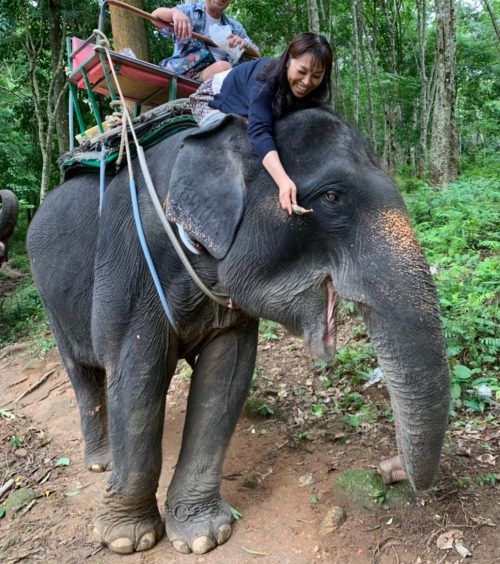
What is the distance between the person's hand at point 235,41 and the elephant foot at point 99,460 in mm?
2830

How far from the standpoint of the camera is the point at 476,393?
3.56m

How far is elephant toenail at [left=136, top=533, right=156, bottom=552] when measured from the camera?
279 centimetres

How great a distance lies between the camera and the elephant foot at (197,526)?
109 inches

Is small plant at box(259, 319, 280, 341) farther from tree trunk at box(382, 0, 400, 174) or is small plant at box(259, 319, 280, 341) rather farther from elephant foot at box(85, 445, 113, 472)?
tree trunk at box(382, 0, 400, 174)

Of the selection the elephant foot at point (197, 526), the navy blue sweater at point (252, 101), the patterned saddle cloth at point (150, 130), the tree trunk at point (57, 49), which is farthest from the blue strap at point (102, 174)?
the tree trunk at point (57, 49)

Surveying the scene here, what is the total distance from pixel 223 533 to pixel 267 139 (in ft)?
6.79

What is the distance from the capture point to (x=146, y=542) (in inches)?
110

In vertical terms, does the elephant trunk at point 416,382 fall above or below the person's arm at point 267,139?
below

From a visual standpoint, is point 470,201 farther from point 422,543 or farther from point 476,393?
point 422,543

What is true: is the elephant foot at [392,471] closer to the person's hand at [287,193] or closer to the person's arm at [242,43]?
the person's hand at [287,193]

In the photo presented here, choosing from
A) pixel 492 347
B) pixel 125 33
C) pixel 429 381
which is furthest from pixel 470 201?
pixel 429 381

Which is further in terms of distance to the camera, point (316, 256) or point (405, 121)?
point (405, 121)

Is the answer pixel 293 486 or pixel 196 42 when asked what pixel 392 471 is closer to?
pixel 293 486

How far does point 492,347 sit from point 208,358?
2173 millimetres
